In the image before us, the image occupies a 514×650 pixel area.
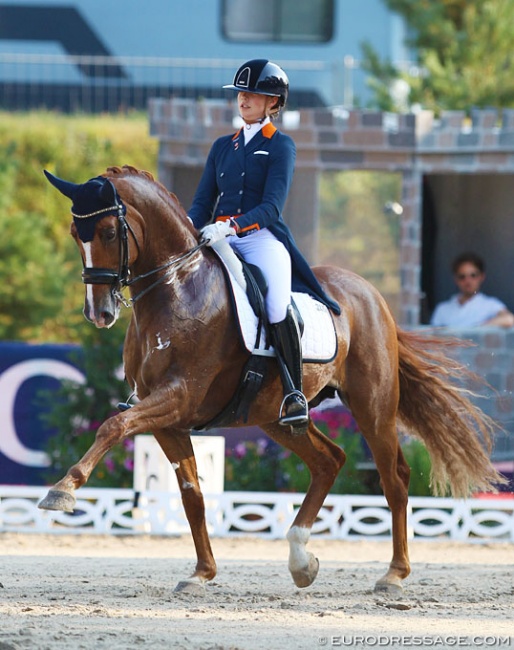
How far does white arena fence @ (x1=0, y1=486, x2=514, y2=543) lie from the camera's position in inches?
373

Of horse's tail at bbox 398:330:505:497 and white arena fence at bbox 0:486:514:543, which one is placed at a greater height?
horse's tail at bbox 398:330:505:497

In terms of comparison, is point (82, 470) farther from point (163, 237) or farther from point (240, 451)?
point (240, 451)

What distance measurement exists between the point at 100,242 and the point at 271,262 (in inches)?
38.6

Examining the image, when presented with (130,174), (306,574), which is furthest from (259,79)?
(306,574)

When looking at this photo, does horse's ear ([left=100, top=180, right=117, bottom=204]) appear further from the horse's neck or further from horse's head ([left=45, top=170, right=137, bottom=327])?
the horse's neck

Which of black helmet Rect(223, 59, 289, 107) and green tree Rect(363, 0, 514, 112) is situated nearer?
black helmet Rect(223, 59, 289, 107)

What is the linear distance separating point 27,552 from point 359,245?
18.6 meters

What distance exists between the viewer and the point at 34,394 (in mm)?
10562

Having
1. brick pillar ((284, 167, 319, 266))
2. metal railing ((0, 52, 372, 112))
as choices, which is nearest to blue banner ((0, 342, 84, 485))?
brick pillar ((284, 167, 319, 266))

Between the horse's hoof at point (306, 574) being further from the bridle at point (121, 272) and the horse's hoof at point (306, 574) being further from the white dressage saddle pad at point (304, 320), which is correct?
the bridle at point (121, 272)

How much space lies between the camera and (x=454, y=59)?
17.6 metres

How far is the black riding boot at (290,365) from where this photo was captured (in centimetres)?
645

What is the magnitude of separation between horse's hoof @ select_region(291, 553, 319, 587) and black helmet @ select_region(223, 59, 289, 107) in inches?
92.8

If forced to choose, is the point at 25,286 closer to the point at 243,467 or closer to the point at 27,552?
the point at 243,467
